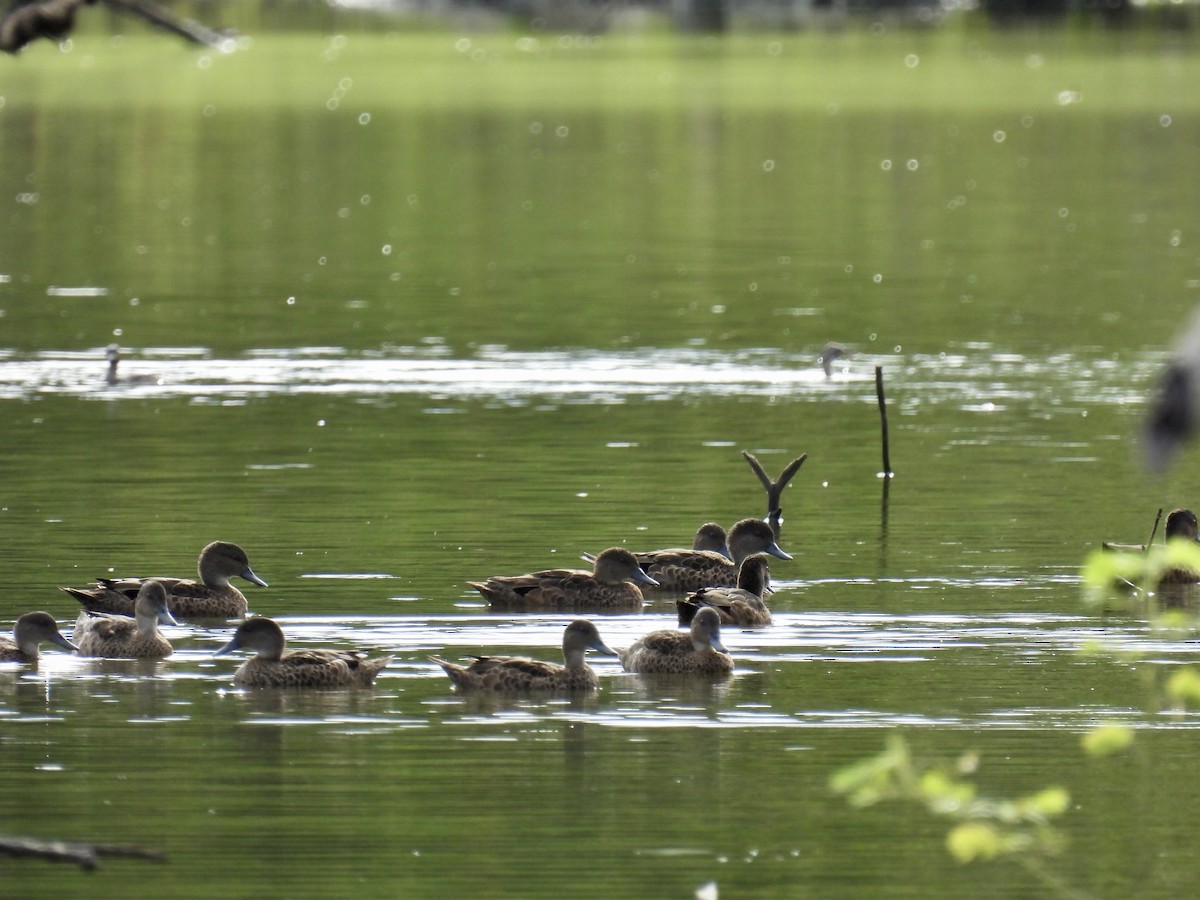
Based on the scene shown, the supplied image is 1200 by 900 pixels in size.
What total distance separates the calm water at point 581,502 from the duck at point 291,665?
0.16 meters

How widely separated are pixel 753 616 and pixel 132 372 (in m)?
15.0

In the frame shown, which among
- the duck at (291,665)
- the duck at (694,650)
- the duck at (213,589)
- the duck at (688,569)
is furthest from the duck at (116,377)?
the duck at (694,650)

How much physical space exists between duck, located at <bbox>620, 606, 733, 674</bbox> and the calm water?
128 mm

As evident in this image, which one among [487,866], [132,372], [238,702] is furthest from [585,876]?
[132,372]

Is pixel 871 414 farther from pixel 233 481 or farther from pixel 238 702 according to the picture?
pixel 238 702

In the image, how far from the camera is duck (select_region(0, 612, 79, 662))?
1566cm

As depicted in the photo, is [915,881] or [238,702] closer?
[915,881]

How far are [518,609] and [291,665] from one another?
2.47 metres

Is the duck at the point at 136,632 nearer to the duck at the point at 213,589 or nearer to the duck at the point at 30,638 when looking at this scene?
the duck at the point at 30,638

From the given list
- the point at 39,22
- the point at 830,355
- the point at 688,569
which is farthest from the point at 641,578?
the point at 830,355

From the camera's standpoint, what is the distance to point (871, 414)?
28266mm

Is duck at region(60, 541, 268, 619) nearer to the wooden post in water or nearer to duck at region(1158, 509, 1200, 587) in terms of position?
duck at region(1158, 509, 1200, 587)

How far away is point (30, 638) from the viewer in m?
15.7

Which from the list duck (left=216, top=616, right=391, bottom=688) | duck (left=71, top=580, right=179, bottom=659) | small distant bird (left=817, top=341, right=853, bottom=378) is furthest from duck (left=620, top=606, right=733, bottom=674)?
small distant bird (left=817, top=341, right=853, bottom=378)
